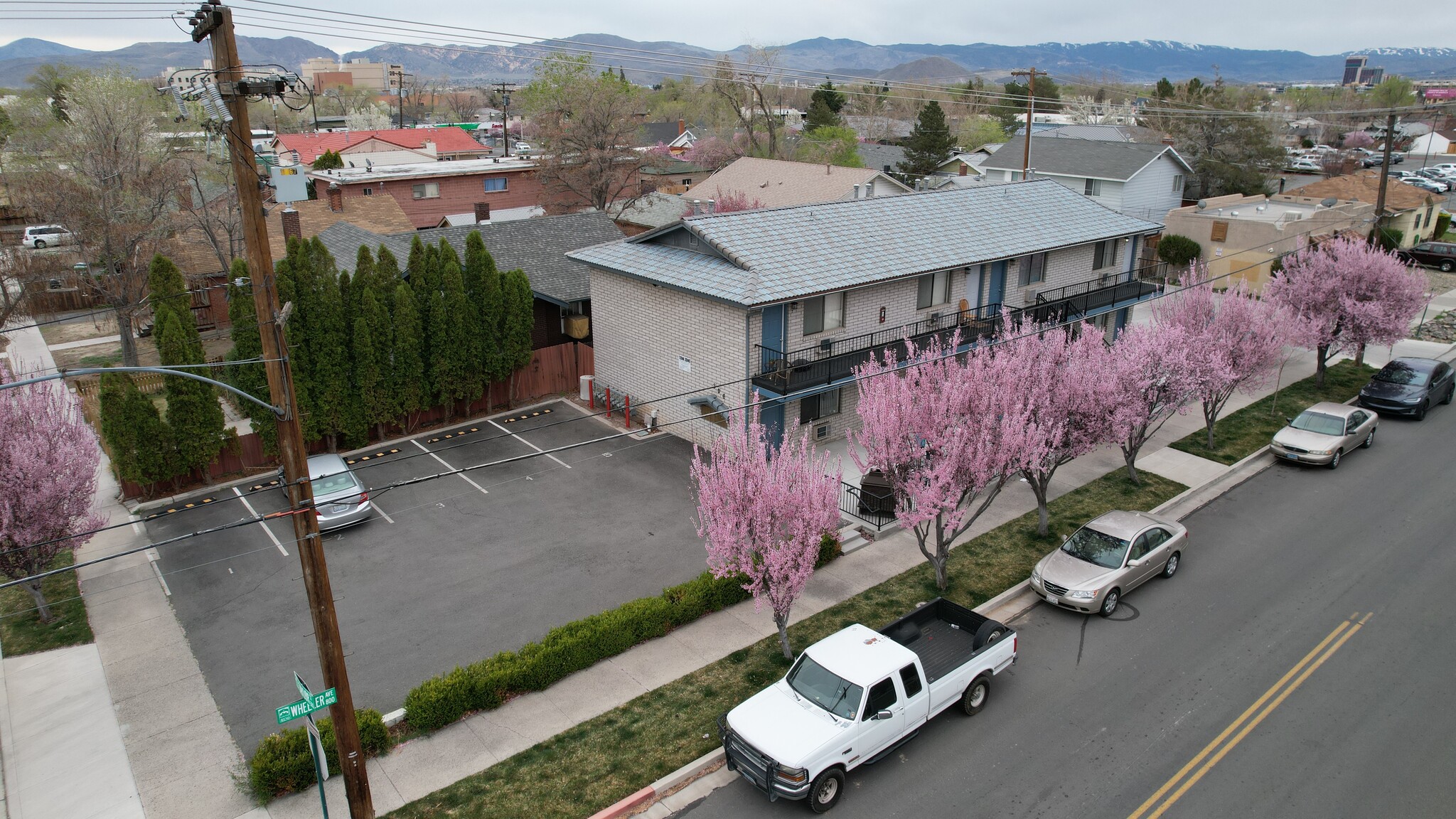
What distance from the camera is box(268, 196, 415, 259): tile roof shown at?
40031mm

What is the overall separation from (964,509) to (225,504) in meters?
18.3

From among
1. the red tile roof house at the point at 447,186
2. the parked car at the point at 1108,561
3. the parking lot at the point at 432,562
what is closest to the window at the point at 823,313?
the parking lot at the point at 432,562

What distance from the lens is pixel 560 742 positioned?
13.6 meters

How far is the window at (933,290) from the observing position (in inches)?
1059

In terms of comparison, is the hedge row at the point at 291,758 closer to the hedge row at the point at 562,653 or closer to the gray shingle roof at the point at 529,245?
the hedge row at the point at 562,653

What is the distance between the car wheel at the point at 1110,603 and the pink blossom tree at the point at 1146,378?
11.4 ft

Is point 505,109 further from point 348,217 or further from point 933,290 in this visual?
point 933,290

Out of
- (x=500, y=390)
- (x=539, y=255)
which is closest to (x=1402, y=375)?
(x=500, y=390)

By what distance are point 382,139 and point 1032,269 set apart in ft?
204

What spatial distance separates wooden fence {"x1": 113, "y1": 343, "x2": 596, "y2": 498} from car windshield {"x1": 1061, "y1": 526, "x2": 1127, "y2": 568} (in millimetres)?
16645

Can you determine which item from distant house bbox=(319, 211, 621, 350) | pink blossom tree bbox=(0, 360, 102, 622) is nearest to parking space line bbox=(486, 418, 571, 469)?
distant house bbox=(319, 211, 621, 350)

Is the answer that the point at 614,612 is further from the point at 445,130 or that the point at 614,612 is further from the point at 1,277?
the point at 445,130

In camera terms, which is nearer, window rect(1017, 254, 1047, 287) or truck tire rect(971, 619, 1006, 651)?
truck tire rect(971, 619, 1006, 651)

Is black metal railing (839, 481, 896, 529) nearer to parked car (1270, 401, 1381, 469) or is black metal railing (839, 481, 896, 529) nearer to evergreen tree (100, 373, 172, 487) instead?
parked car (1270, 401, 1381, 469)
